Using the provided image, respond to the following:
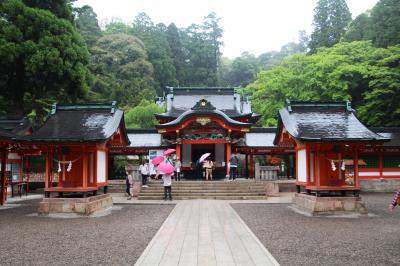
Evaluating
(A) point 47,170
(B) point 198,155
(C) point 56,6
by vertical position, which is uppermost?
(C) point 56,6

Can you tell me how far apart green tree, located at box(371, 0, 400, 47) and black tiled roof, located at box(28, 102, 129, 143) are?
84.9ft

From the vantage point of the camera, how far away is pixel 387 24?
33.8 metres

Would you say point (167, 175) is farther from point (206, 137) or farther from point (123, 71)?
point (123, 71)

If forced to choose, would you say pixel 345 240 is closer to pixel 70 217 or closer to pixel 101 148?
pixel 70 217

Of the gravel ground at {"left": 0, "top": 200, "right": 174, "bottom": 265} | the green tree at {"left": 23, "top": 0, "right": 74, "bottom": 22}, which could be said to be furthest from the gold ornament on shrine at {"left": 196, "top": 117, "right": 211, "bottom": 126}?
the green tree at {"left": 23, "top": 0, "right": 74, "bottom": 22}

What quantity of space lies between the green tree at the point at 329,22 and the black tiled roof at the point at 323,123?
3108cm

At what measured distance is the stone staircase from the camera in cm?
2138

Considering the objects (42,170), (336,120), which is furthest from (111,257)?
(42,170)

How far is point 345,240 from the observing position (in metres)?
9.73

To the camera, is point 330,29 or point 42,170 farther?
point 330,29

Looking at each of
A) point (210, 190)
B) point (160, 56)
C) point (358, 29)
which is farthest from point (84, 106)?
point (160, 56)

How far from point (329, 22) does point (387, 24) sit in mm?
16527

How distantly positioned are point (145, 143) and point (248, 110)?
9.75 metres

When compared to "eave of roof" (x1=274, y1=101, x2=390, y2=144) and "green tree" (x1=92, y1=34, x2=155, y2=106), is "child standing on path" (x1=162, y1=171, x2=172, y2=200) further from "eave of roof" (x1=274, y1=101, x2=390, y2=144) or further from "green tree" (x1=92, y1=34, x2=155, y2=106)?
"green tree" (x1=92, y1=34, x2=155, y2=106)
